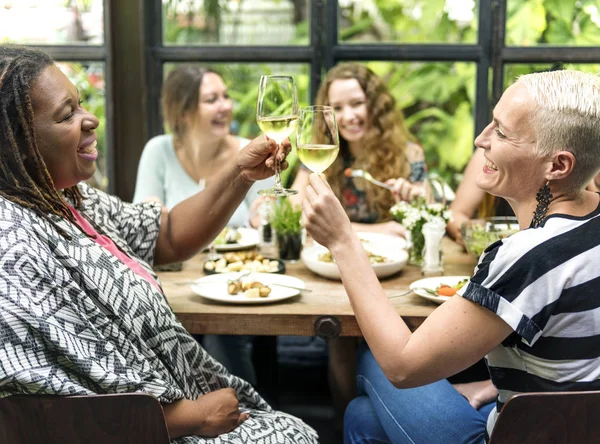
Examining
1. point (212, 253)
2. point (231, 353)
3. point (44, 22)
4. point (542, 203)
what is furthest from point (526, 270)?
point (44, 22)

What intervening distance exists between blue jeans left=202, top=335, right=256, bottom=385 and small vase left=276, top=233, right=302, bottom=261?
0.50 metres

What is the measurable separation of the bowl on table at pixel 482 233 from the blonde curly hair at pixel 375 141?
713mm

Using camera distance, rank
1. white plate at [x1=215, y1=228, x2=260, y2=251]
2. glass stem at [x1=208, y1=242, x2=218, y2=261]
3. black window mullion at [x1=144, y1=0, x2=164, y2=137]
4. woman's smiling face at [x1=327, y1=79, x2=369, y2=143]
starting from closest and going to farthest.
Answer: glass stem at [x1=208, y1=242, x2=218, y2=261] < white plate at [x1=215, y1=228, x2=260, y2=251] < woman's smiling face at [x1=327, y1=79, x2=369, y2=143] < black window mullion at [x1=144, y1=0, x2=164, y2=137]

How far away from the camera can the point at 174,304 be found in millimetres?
2000

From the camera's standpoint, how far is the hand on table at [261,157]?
6.13 feet

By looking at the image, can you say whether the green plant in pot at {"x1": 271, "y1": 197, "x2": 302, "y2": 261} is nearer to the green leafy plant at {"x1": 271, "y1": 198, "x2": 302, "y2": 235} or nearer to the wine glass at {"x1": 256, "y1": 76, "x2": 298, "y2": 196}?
the green leafy plant at {"x1": 271, "y1": 198, "x2": 302, "y2": 235}

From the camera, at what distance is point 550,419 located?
127 centimetres

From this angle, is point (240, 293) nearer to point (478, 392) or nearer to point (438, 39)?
point (478, 392)

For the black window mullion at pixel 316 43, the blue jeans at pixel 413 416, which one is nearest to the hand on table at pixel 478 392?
A: the blue jeans at pixel 413 416

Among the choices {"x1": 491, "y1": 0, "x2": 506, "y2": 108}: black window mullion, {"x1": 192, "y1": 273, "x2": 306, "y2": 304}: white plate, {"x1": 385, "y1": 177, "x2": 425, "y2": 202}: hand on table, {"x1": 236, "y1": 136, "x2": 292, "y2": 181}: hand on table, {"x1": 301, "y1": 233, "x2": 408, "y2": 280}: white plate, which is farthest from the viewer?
{"x1": 491, "y1": 0, "x2": 506, "y2": 108}: black window mullion

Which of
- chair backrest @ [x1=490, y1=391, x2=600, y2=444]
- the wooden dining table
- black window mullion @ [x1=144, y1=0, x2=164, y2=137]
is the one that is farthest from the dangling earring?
black window mullion @ [x1=144, y1=0, x2=164, y2=137]

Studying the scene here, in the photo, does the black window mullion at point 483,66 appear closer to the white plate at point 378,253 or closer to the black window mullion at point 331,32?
the black window mullion at point 331,32

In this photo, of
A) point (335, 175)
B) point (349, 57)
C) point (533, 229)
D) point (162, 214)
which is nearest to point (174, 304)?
point (162, 214)

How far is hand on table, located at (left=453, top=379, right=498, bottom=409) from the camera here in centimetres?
187
